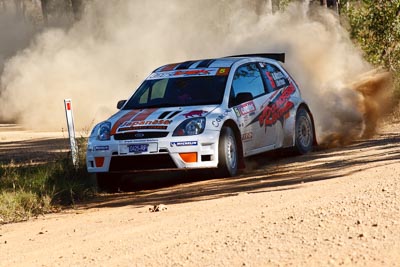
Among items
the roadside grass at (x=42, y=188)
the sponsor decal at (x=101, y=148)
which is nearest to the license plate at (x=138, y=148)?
the sponsor decal at (x=101, y=148)

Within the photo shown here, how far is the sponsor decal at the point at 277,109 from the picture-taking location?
1226 cm

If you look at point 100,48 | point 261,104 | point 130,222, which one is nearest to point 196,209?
point 130,222

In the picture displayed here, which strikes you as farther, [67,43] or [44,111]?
[67,43]

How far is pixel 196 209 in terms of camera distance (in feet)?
28.2

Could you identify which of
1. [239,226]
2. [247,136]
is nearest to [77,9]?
[247,136]

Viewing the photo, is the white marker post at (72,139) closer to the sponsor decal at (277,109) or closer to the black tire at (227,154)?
the black tire at (227,154)

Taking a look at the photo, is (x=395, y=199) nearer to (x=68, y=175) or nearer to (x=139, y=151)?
(x=139, y=151)

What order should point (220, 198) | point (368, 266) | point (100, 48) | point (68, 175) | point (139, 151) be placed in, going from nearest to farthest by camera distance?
point (368, 266) → point (220, 198) → point (139, 151) → point (68, 175) → point (100, 48)

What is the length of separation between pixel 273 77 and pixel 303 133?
3.33ft

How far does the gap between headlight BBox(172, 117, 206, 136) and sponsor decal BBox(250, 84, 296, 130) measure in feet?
4.06

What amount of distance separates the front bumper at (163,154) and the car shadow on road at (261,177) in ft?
1.05

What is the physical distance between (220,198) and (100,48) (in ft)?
67.6

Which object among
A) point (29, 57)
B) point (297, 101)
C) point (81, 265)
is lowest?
point (81, 265)

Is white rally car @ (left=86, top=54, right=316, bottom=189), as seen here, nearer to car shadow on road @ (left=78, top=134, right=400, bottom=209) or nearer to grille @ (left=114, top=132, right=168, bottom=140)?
grille @ (left=114, top=132, right=168, bottom=140)
